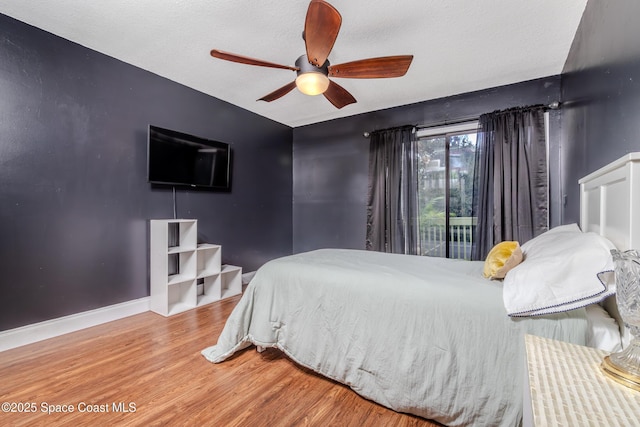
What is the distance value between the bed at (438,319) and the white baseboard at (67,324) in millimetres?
1299

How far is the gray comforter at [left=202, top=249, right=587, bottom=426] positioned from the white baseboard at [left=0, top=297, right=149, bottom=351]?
4.29ft

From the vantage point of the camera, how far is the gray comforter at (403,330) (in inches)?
46.8

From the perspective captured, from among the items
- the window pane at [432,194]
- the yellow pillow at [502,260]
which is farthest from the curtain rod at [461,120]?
the yellow pillow at [502,260]

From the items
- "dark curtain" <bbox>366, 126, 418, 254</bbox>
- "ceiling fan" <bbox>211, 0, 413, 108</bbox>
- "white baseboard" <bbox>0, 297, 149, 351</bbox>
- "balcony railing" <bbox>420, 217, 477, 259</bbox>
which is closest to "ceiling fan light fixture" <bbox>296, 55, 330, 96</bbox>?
"ceiling fan" <bbox>211, 0, 413, 108</bbox>

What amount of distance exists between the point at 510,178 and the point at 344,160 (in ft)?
7.08

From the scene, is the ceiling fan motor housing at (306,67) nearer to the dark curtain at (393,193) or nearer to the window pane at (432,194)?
the dark curtain at (393,193)

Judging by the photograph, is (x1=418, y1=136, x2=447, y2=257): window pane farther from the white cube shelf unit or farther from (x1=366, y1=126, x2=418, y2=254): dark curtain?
the white cube shelf unit

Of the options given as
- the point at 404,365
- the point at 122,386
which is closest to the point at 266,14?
the point at 404,365

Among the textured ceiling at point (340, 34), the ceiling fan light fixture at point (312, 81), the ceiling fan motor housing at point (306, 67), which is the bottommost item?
the ceiling fan light fixture at point (312, 81)

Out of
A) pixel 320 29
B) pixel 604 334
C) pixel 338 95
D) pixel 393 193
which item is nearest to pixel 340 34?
pixel 338 95

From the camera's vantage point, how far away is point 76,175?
2.40 meters

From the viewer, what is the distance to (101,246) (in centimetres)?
255

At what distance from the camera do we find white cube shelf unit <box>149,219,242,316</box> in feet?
9.05

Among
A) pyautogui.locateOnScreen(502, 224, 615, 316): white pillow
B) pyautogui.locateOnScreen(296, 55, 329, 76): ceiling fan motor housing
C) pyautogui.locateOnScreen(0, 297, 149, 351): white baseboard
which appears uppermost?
pyautogui.locateOnScreen(296, 55, 329, 76): ceiling fan motor housing
